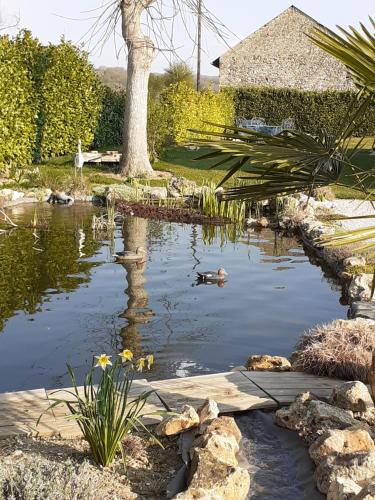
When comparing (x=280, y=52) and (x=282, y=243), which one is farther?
(x=280, y=52)

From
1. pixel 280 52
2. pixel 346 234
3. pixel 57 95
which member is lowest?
pixel 346 234

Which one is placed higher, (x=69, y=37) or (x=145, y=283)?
(x=69, y=37)

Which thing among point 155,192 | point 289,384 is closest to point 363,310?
point 289,384

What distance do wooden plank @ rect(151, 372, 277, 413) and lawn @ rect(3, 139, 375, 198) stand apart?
1068cm

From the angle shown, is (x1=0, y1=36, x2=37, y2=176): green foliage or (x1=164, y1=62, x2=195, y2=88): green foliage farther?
(x1=164, y1=62, x2=195, y2=88): green foliage

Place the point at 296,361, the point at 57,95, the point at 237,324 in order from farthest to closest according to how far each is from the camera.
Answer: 1. the point at 57,95
2. the point at 237,324
3. the point at 296,361

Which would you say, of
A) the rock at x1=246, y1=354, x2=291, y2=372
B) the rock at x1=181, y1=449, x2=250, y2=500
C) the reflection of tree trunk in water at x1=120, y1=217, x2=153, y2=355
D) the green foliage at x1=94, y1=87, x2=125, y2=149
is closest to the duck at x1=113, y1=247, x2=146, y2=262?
the reflection of tree trunk in water at x1=120, y1=217, x2=153, y2=355

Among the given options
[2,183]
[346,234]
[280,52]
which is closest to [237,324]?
[346,234]

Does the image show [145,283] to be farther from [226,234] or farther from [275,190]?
[275,190]

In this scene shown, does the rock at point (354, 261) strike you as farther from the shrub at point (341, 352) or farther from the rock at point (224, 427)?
the rock at point (224, 427)

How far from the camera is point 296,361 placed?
5.20 m

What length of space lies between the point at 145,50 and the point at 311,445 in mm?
16204

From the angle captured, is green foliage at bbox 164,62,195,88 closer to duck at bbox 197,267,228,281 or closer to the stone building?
the stone building

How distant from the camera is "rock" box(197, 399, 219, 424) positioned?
3982 mm
